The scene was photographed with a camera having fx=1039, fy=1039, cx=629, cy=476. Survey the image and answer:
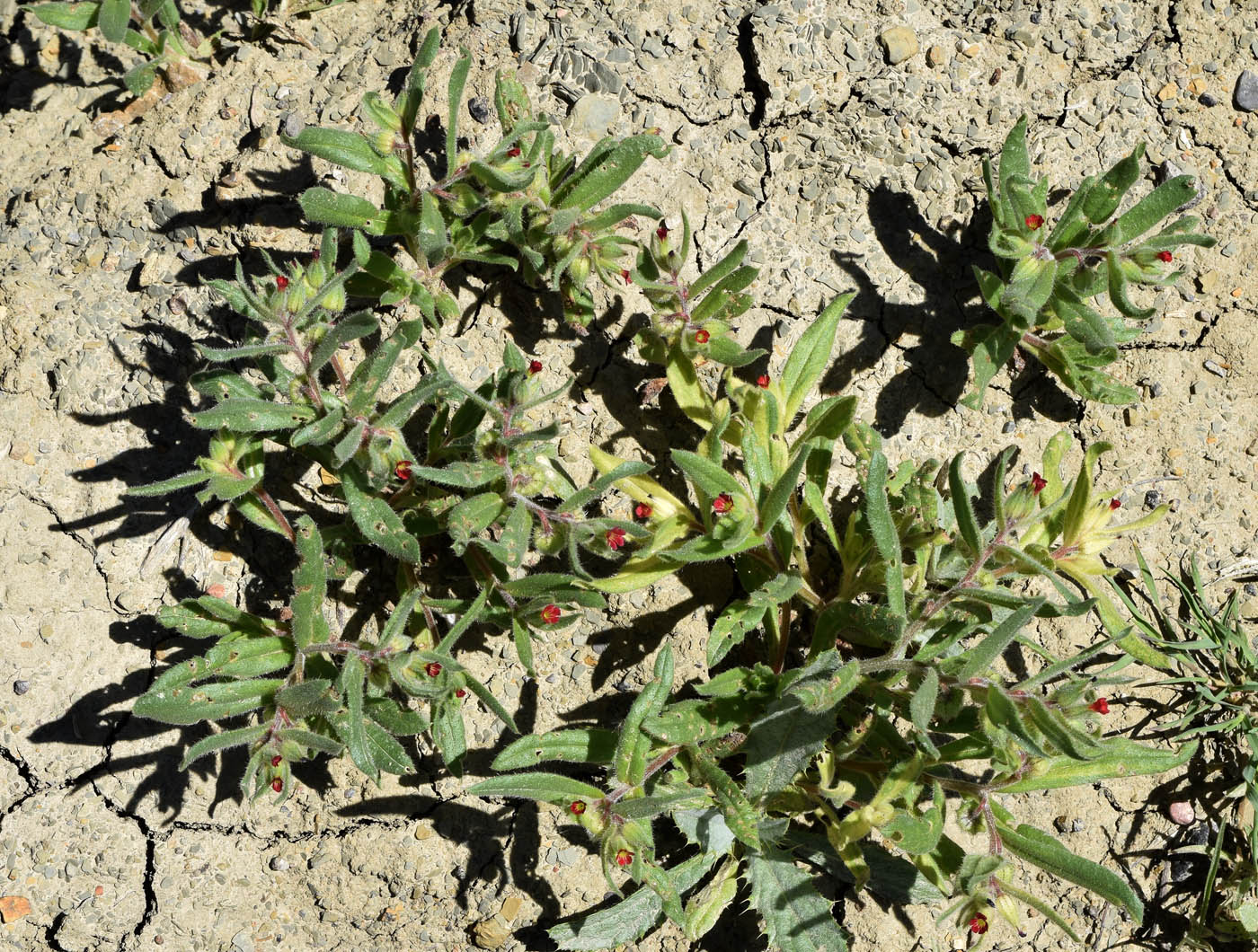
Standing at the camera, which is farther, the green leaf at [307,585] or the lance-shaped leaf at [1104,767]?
the lance-shaped leaf at [1104,767]

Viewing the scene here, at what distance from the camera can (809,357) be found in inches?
135

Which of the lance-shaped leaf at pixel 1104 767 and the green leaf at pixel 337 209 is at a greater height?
the green leaf at pixel 337 209

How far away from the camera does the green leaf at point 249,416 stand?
9.07 ft

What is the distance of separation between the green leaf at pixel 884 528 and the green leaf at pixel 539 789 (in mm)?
1003

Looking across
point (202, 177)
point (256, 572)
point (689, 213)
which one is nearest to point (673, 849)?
point (256, 572)

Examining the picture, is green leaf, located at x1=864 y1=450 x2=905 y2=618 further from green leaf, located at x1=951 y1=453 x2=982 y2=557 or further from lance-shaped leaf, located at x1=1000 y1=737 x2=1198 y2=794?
lance-shaped leaf, located at x1=1000 y1=737 x2=1198 y2=794

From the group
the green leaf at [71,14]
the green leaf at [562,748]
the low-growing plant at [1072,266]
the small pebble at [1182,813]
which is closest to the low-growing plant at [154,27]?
the green leaf at [71,14]

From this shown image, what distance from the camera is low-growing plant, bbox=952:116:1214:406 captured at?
128 inches

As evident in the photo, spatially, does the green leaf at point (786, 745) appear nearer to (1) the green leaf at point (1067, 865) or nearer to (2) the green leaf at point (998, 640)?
(2) the green leaf at point (998, 640)

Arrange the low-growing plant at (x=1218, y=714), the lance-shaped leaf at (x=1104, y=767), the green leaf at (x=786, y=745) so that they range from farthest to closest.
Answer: the low-growing plant at (x=1218, y=714) < the lance-shaped leaf at (x=1104, y=767) < the green leaf at (x=786, y=745)

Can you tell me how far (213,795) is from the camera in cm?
334

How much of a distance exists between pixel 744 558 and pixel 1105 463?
1.42 meters

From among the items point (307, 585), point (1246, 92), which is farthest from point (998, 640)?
point (1246, 92)

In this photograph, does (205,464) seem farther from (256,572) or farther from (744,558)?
(744,558)
